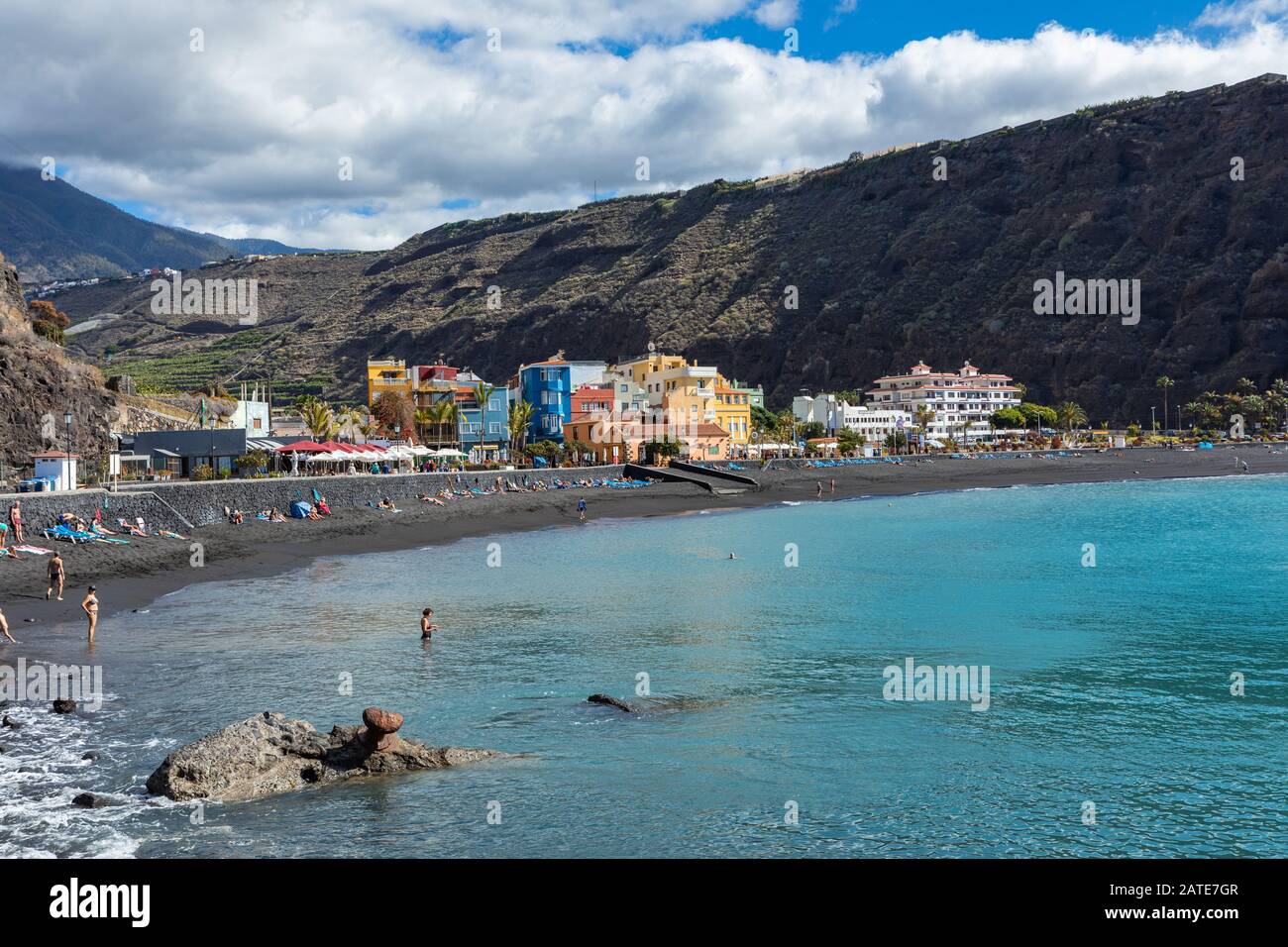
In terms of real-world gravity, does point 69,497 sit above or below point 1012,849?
above

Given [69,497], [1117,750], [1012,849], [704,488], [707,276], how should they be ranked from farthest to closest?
[707,276] < [704,488] < [69,497] < [1117,750] < [1012,849]

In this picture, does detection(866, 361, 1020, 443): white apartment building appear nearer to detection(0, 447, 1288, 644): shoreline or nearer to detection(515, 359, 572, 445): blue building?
detection(0, 447, 1288, 644): shoreline

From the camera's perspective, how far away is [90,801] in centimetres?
1271

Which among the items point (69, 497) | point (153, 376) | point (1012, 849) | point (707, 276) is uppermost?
point (707, 276)

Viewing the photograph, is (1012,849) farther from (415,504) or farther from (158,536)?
(415,504)

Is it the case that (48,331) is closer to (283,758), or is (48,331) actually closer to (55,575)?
(55,575)

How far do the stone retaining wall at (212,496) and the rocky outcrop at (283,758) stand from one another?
1074 inches

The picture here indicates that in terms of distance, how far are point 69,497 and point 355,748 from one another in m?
30.0

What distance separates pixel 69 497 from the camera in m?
38.4

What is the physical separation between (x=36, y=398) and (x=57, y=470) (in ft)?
29.6

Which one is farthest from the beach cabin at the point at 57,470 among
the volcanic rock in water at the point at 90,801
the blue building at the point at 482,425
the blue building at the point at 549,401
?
the blue building at the point at 549,401

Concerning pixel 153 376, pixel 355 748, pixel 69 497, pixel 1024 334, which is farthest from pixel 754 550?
pixel 153 376

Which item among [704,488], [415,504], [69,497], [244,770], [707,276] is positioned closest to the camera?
[244,770]

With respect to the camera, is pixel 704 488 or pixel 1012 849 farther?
pixel 704 488
